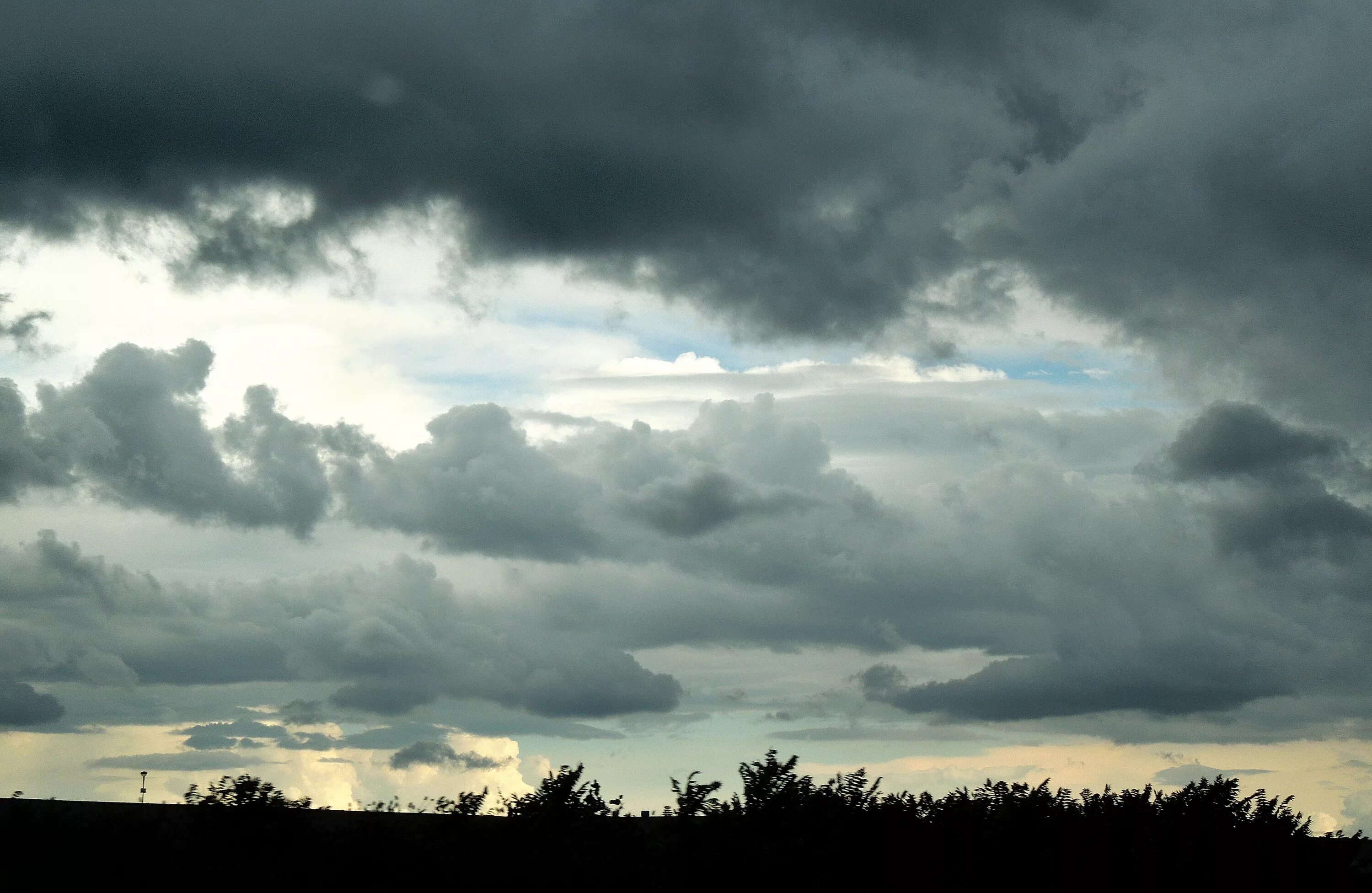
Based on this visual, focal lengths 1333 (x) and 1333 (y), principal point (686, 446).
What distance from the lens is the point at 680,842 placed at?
89.6 feet

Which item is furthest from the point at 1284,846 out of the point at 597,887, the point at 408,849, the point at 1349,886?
the point at 408,849

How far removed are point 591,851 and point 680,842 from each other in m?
1.89

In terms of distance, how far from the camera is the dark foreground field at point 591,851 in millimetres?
24344

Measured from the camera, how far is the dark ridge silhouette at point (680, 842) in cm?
2483

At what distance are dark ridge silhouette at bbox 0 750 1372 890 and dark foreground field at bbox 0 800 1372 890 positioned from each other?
4 centimetres

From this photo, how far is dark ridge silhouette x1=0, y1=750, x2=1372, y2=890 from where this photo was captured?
24.8 metres

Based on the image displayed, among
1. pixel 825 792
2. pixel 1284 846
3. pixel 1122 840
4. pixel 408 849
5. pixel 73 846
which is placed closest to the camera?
pixel 73 846

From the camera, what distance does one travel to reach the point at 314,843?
26.3 meters

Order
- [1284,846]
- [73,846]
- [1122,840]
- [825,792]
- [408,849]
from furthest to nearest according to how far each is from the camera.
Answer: [1284,846] → [1122,840] → [825,792] → [408,849] → [73,846]

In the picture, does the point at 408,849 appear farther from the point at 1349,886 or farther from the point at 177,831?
the point at 1349,886

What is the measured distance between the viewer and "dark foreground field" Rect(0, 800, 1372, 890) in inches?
958

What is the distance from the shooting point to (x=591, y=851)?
26.6m

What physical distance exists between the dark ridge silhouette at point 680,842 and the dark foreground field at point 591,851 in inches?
1.4

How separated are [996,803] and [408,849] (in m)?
14.2
